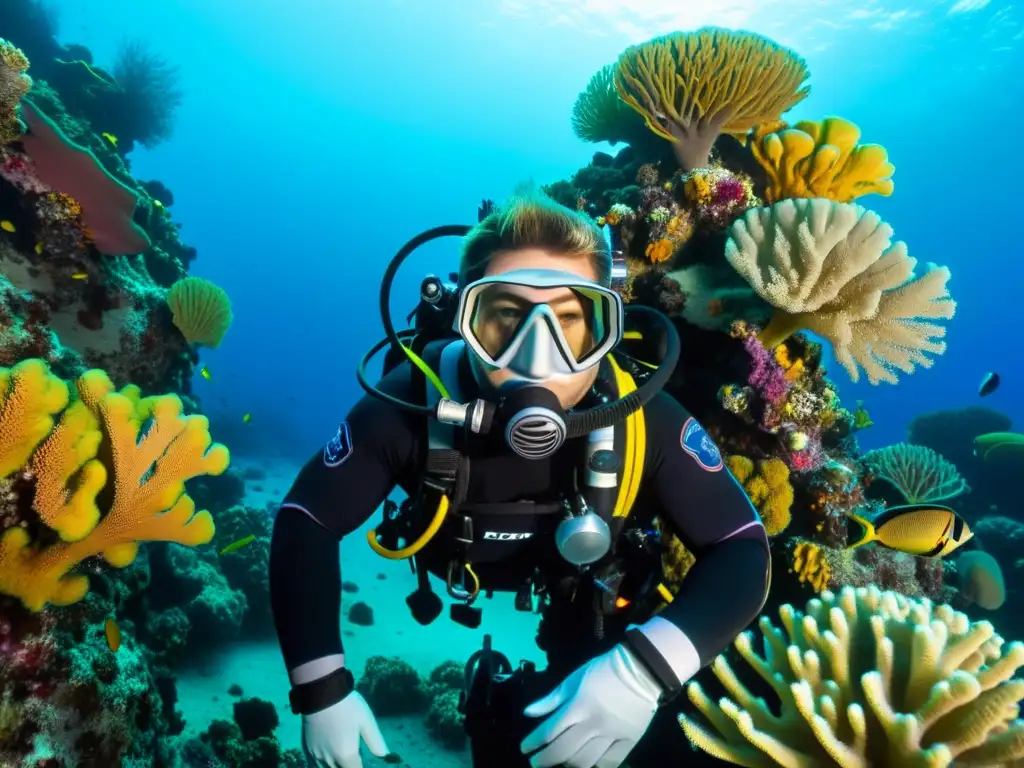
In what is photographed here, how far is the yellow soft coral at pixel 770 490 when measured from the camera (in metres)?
3.70

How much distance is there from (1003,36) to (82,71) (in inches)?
1840

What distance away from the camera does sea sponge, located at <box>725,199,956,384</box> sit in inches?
142

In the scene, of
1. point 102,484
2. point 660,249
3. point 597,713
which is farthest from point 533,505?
point 660,249

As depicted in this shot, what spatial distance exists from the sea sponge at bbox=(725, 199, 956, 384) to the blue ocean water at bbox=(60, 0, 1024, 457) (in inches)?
796

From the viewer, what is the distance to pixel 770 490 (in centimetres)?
373

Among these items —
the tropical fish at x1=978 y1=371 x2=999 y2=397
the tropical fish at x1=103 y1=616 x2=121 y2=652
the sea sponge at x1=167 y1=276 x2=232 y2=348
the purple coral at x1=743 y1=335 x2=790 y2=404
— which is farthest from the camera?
the tropical fish at x1=978 y1=371 x2=999 y2=397

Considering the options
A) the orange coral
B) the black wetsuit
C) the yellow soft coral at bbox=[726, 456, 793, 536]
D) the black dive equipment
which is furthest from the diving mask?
the orange coral

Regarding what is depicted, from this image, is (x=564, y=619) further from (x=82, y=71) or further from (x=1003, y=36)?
(x=1003, y=36)

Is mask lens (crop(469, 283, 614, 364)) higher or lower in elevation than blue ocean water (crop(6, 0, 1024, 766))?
lower

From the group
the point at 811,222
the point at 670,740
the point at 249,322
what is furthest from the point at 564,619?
the point at 249,322

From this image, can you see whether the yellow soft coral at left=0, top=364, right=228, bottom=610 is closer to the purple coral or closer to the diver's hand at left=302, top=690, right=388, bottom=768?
the diver's hand at left=302, top=690, right=388, bottom=768

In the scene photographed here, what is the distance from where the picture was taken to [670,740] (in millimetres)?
3367

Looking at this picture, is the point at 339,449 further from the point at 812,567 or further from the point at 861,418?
the point at 861,418

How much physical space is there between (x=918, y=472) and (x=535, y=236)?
282 inches
